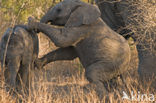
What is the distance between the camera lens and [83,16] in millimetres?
3680

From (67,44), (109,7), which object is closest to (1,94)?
(67,44)

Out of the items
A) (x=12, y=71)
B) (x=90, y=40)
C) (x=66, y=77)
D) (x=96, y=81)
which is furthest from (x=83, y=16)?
(x=66, y=77)

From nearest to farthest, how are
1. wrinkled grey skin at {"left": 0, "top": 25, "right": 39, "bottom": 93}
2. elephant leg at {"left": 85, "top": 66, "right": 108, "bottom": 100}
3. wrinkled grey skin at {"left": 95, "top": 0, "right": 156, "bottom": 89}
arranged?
wrinkled grey skin at {"left": 0, "top": 25, "right": 39, "bottom": 93} → elephant leg at {"left": 85, "top": 66, "right": 108, "bottom": 100} → wrinkled grey skin at {"left": 95, "top": 0, "right": 156, "bottom": 89}

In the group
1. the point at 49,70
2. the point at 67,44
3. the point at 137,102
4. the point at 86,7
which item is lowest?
the point at 49,70

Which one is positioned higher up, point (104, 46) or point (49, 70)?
point (104, 46)

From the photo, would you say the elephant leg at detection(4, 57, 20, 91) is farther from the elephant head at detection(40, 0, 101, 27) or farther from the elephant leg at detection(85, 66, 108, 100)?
the elephant leg at detection(85, 66, 108, 100)

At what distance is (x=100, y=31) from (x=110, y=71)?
45cm

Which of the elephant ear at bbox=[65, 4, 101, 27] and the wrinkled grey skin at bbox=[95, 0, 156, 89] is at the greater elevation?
the elephant ear at bbox=[65, 4, 101, 27]

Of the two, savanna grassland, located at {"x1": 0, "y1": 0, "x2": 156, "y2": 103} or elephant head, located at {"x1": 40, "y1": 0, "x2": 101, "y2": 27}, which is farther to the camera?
elephant head, located at {"x1": 40, "y1": 0, "x2": 101, "y2": 27}

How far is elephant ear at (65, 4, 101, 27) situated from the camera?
3.68 meters

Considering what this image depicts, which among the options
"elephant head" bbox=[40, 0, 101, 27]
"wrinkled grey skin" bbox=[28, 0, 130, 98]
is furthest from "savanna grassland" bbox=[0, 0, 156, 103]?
"elephant head" bbox=[40, 0, 101, 27]

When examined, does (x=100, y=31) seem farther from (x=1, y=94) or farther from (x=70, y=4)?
(x=1, y=94)

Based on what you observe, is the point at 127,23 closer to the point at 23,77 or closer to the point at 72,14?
the point at 72,14

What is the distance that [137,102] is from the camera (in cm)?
333
